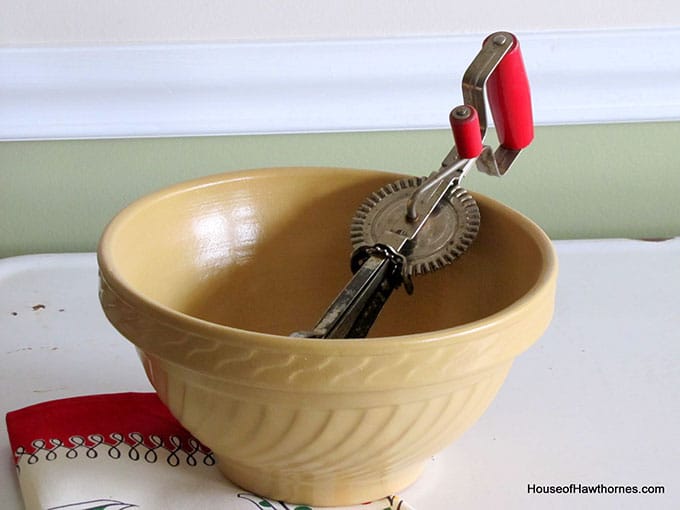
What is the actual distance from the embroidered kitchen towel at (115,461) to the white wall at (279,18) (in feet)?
1.01

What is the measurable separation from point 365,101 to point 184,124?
14cm

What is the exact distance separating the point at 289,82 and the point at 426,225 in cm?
25

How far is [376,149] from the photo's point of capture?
Result: 0.80 metres

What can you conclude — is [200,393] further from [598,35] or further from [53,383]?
[598,35]

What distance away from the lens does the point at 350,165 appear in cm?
80

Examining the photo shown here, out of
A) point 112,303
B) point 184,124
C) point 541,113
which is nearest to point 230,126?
point 184,124

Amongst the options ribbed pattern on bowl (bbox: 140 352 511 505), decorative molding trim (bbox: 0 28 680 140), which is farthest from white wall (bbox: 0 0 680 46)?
ribbed pattern on bowl (bbox: 140 352 511 505)

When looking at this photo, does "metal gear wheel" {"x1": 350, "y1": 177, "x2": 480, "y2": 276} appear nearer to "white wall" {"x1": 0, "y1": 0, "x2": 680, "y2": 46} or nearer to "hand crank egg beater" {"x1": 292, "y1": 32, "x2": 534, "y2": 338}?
"hand crank egg beater" {"x1": 292, "y1": 32, "x2": 534, "y2": 338}

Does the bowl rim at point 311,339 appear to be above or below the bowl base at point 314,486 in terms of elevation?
above

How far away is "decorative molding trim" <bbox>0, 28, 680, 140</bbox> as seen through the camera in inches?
29.3

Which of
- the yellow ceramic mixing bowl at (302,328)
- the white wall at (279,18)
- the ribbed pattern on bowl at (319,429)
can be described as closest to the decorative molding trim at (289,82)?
the white wall at (279,18)

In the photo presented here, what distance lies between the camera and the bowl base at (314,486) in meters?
0.47

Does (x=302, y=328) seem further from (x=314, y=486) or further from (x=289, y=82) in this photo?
(x=289, y=82)

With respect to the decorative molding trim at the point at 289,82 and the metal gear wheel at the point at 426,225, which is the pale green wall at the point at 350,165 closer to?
the decorative molding trim at the point at 289,82
